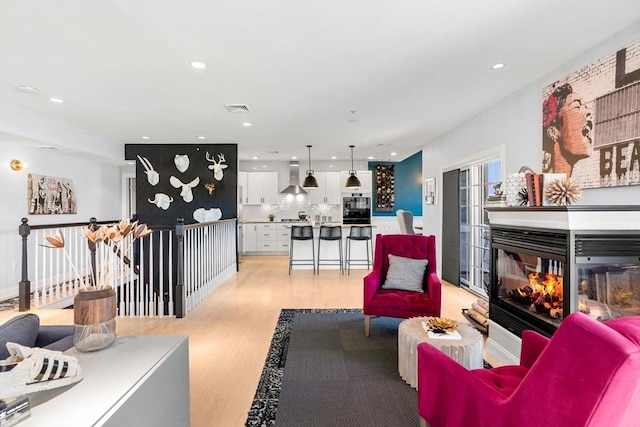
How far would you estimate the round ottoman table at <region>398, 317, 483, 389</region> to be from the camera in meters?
2.18

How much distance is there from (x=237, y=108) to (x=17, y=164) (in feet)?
12.9

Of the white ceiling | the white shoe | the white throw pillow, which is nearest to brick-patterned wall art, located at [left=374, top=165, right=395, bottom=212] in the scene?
the white ceiling

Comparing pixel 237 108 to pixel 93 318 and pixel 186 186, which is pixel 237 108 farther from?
pixel 93 318

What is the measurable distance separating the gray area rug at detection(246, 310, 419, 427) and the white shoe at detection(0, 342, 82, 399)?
1.22 meters

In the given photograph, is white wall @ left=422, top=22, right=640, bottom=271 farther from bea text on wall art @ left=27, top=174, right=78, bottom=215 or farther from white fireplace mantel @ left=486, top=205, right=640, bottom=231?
bea text on wall art @ left=27, top=174, right=78, bottom=215

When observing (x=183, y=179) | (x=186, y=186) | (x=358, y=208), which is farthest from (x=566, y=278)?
(x=358, y=208)

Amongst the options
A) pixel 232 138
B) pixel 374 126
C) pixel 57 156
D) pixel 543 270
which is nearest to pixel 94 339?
pixel 543 270

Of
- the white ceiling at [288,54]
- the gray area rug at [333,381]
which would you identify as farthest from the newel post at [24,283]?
the gray area rug at [333,381]

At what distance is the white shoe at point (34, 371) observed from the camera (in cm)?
102

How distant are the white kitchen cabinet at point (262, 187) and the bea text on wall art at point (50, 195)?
13.1ft

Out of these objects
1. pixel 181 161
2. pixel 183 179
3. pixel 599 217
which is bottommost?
pixel 599 217

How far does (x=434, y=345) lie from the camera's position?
7.28 feet

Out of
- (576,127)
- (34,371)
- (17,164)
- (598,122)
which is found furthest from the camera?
(17,164)

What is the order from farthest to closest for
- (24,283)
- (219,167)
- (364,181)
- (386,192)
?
1. (386,192)
2. (364,181)
3. (219,167)
4. (24,283)
